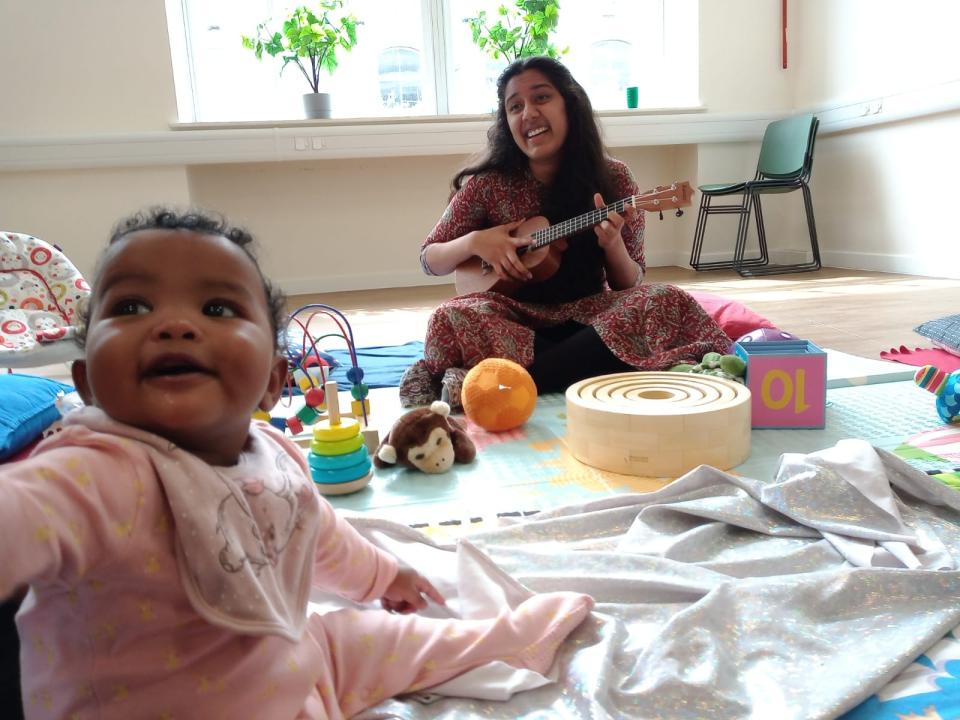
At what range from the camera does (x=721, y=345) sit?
1.81 meters

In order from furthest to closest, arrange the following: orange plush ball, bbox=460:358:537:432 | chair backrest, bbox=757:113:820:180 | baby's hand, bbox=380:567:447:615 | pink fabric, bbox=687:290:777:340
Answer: chair backrest, bbox=757:113:820:180 < pink fabric, bbox=687:290:777:340 < orange plush ball, bbox=460:358:537:432 < baby's hand, bbox=380:567:447:615

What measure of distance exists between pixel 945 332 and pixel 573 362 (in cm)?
93

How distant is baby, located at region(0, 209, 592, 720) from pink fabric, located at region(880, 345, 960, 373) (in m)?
1.74

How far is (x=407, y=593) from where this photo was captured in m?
0.80

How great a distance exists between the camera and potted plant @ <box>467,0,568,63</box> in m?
3.89

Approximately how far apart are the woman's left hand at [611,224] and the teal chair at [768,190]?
2.29m

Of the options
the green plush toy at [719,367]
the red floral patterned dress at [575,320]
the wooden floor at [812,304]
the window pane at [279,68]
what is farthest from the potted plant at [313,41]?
the green plush toy at [719,367]

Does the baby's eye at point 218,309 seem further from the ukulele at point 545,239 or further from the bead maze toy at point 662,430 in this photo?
the ukulele at point 545,239

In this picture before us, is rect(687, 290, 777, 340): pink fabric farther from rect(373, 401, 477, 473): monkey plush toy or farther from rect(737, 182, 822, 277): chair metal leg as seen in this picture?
rect(737, 182, 822, 277): chair metal leg

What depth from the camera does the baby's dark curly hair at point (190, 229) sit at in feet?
1.89

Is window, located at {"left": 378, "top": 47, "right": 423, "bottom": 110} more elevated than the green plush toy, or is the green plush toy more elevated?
window, located at {"left": 378, "top": 47, "right": 423, "bottom": 110}

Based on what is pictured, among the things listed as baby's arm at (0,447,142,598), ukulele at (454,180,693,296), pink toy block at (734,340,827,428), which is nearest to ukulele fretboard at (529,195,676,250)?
ukulele at (454,180,693,296)

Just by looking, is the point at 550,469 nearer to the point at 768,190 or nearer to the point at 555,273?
the point at 555,273

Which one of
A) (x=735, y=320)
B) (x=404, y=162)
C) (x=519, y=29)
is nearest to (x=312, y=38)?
(x=404, y=162)
